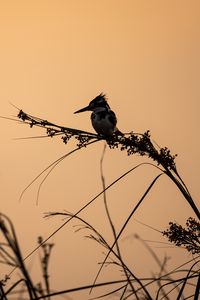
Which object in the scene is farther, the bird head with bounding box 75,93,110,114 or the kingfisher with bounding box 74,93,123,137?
the bird head with bounding box 75,93,110,114

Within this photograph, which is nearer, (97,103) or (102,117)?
(102,117)

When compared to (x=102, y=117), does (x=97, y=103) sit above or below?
above

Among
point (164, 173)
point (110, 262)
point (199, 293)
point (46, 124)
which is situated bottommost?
point (199, 293)

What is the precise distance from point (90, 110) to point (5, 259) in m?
8.85

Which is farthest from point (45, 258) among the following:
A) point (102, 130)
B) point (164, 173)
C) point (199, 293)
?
point (102, 130)

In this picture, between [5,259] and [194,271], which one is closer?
[5,259]

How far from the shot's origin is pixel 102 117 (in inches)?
399

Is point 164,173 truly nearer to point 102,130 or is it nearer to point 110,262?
point 110,262

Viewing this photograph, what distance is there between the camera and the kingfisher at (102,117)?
10.0 m

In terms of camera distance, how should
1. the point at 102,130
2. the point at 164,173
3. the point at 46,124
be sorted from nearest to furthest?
the point at 164,173 < the point at 46,124 < the point at 102,130

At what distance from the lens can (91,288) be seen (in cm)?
223

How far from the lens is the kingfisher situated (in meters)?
10.0

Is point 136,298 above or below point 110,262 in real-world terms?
below

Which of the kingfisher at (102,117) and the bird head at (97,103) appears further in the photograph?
the bird head at (97,103)
